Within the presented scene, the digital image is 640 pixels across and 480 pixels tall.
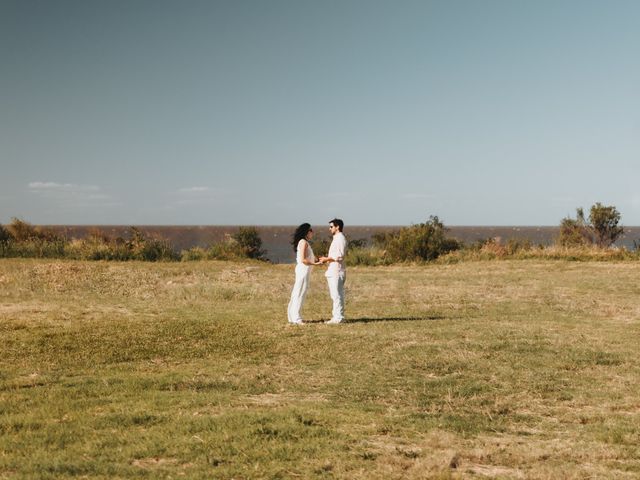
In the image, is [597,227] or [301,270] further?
[597,227]

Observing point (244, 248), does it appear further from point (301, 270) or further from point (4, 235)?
point (301, 270)

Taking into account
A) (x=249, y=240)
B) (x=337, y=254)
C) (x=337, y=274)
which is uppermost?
(x=249, y=240)

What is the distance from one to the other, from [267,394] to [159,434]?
7.83 ft

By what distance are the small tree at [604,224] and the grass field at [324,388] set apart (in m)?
25.4

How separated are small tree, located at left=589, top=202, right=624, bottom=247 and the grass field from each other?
25422 mm

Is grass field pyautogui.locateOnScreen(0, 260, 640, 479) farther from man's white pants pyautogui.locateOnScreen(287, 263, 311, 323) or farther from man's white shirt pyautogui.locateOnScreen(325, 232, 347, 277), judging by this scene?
man's white shirt pyautogui.locateOnScreen(325, 232, 347, 277)

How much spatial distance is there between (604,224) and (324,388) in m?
40.7

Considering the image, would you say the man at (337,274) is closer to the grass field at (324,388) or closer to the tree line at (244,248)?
the grass field at (324,388)

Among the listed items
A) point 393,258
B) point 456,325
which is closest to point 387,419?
point 456,325

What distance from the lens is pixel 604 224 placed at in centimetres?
4497

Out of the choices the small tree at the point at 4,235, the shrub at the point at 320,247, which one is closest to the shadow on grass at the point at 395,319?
the shrub at the point at 320,247

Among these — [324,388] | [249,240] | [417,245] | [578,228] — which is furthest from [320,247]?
[324,388]

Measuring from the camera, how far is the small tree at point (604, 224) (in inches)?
1754

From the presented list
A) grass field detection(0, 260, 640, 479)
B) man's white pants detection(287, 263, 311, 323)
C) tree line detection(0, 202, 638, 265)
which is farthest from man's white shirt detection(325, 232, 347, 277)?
tree line detection(0, 202, 638, 265)
